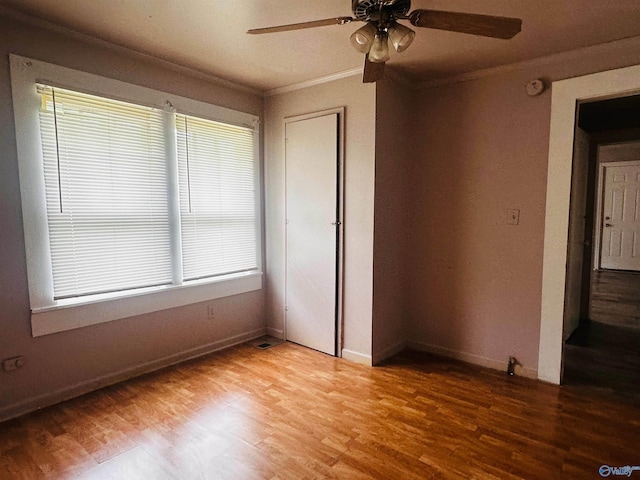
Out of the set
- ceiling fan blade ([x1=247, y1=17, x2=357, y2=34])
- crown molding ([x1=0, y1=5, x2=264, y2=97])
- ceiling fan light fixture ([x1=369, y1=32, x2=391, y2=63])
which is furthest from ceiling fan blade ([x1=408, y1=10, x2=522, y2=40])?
crown molding ([x1=0, y1=5, x2=264, y2=97])

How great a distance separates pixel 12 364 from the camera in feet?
7.35

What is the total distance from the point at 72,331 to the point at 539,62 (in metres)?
3.85

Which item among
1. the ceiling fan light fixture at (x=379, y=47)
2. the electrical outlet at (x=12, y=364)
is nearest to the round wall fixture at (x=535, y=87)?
the ceiling fan light fixture at (x=379, y=47)

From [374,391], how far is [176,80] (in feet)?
9.48

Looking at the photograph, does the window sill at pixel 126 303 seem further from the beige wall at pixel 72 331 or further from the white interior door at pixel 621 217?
the white interior door at pixel 621 217

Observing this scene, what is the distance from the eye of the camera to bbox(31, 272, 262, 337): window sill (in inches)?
93.4

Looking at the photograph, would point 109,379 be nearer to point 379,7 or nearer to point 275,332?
point 275,332

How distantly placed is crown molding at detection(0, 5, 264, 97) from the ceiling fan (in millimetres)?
1520

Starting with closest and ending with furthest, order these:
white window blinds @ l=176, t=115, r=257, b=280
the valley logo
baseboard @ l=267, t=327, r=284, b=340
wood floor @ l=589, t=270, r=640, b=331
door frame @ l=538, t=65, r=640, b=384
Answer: the valley logo, door frame @ l=538, t=65, r=640, b=384, white window blinds @ l=176, t=115, r=257, b=280, baseboard @ l=267, t=327, r=284, b=340, wood floor @ l=589, t=270, r=640, b=331

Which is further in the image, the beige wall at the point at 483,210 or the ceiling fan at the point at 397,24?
the beige wall at the point at 483,210

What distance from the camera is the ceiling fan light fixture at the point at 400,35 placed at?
5.32 ft

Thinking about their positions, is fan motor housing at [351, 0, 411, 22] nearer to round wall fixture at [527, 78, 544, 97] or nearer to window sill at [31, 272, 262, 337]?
round wall fixture at [527, 78, 544, 97]

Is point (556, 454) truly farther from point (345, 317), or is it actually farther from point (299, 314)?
point (299, 314)

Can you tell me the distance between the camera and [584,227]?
Answer: 4051 mm
